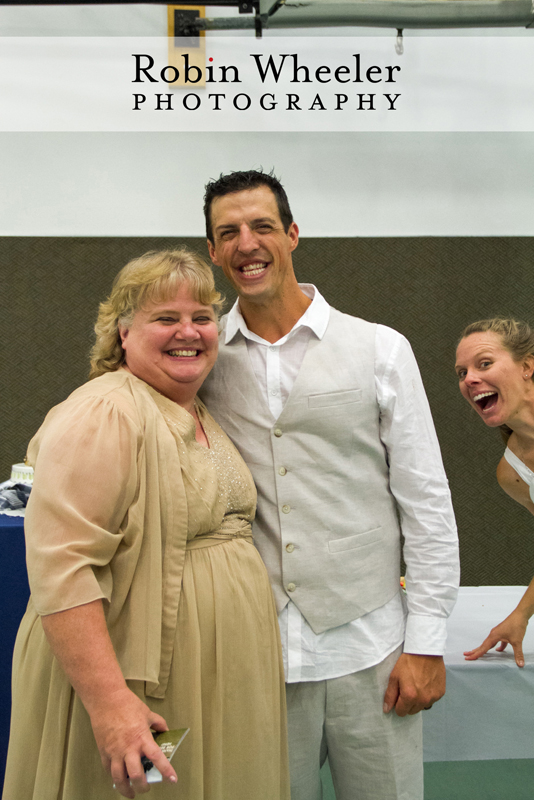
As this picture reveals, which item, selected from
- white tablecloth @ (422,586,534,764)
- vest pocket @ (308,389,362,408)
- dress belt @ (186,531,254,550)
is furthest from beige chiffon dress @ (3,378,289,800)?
white tablecloth @ (422,586,534,764)

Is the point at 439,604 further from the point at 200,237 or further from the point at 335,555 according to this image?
the point at 200,237

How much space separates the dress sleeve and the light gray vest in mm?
424

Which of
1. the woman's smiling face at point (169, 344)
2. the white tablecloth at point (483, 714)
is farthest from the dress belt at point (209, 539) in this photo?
the white tablecloth at point (483, 714)

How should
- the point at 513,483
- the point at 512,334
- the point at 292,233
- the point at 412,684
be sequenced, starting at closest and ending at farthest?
the point at 412,684 → the point at 292,233 → the point at 512,334 → the point at 513,483

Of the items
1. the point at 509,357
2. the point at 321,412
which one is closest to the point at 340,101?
the point at 509,357

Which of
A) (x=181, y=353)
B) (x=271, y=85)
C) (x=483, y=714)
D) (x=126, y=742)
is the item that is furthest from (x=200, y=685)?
(x=271, y=85)

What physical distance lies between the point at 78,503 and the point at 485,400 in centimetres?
160

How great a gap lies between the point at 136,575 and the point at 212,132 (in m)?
2.59

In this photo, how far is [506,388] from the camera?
225cm

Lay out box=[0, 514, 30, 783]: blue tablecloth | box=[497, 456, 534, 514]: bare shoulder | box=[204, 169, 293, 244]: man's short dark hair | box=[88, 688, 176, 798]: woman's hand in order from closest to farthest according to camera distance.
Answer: box=[88, 688, 176, 798]: woman's hand, box=[204, 169, 293, 244]: man's short dark hair, box=[0, 514, 30, 783]: blue tablecloth, box=[497, 456, 534, 514]: bare shoulder

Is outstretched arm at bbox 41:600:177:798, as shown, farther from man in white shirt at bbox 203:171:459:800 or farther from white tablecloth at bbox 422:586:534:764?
white tablecloth at bbox 422:586:534:764

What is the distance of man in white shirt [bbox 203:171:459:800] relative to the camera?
157 centimetres

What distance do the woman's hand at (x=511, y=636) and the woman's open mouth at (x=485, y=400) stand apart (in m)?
0.66

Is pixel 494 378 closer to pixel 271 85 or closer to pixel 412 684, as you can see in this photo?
pixel 412 684
